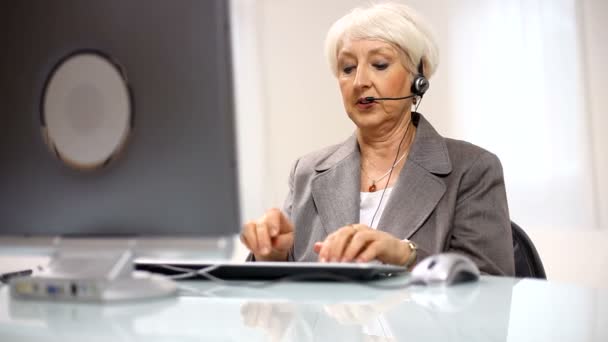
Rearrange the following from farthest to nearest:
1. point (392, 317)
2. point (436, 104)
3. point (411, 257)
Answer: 1. point (436, 104)
2. point (411, 257)
3. point (392, 317)

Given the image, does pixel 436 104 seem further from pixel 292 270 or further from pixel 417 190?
pixel 292 270

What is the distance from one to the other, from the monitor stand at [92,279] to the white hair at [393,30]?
105cm

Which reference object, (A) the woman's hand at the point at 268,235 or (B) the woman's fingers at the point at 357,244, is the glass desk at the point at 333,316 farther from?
(A) the woman's hand at the point at 268,235

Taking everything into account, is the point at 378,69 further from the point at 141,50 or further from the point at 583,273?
the point at 583,273

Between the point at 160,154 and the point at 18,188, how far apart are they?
23 centimetres

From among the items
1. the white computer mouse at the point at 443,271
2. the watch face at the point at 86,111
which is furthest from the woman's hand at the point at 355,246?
the watch face at the point at 86,111

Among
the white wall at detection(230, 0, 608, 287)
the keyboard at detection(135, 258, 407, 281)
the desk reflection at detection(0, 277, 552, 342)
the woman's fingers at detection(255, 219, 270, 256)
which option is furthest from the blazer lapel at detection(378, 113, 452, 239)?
the white wall at detection(230, 0, 608, 287)

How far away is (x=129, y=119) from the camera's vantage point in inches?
29.5

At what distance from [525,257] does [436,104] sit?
2.03 metres

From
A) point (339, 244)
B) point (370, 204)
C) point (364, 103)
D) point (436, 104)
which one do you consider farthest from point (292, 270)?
point (436, 104)

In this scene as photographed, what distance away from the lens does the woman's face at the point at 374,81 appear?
1688 mm

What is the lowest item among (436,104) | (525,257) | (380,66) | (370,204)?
(525,257)

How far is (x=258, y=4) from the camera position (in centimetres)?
402

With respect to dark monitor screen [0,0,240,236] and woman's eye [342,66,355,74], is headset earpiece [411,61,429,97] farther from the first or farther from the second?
dark monitor screen [0,0,240,236]
